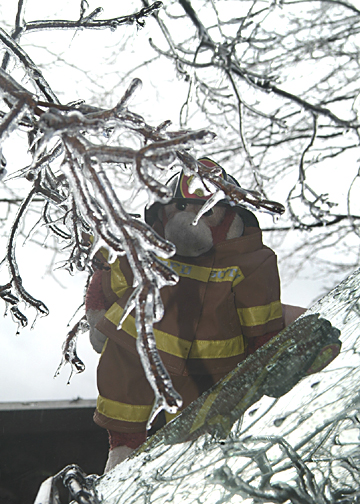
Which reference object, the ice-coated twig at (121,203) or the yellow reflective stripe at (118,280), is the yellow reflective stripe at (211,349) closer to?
the yellow reflective stripe at (118,280)

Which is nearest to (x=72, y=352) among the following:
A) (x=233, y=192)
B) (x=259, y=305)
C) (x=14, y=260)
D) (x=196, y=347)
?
(x=14, y=260)

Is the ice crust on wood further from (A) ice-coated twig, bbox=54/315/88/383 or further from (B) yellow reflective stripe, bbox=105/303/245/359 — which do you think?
(B) yellow reflective stripe, bbox=105/303/245/359

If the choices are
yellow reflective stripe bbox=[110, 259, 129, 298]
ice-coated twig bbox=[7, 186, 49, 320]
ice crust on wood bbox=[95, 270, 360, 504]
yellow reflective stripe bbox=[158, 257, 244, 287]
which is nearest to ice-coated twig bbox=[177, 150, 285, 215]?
ice crust on wood bbox=[95, 270, 360, 504]

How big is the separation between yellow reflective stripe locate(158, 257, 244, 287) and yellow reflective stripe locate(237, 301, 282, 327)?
0.14 meters

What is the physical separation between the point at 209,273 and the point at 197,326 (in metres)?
0.25

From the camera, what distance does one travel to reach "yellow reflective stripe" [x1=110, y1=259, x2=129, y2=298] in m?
1.88

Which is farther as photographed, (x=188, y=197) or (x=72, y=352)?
(x=188, y=197)

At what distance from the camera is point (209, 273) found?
1823mm

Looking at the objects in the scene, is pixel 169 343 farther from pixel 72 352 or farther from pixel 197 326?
pixel 72 352

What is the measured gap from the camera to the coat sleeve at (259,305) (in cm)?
172

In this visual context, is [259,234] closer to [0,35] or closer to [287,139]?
[0,35]

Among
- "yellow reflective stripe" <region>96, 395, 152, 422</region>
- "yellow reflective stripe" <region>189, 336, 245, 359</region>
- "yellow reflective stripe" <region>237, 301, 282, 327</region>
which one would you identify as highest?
"yellow reflective stripe" <region>237, 301, 282, 327</region>

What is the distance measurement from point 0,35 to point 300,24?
464cm

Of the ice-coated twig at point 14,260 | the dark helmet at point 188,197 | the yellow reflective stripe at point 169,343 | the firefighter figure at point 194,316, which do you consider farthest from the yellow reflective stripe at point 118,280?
the ice-coated twig at point 14,260
